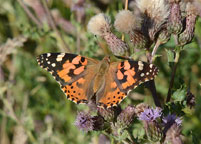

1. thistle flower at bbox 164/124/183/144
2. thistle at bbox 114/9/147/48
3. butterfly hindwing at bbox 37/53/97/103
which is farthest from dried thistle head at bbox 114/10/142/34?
thistle flower at bbox 164/124/183/144

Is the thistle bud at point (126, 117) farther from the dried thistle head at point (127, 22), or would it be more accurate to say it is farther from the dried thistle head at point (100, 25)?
the dried thistle head at point (100, 25)

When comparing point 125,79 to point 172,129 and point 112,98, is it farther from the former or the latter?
point 172,129

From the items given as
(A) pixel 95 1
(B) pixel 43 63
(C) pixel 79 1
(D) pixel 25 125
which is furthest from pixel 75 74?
(A) pixel 95 1

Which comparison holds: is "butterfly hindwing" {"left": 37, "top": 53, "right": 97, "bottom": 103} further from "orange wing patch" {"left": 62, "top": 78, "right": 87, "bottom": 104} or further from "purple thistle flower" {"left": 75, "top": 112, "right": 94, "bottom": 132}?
"purple thistle flower" {"left": 75, "top": 112, "right": 94, "bottom": 132}

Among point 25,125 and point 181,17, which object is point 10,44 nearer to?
point 25,125

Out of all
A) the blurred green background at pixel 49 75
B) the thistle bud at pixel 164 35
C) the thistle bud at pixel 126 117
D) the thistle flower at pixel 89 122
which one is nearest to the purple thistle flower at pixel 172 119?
the thistle bud at pixel 126 117

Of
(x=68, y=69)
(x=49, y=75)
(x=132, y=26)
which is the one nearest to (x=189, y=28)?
(x=132, y=26)

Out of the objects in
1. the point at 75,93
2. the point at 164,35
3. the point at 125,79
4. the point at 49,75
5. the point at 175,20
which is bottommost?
the point at 49,75
